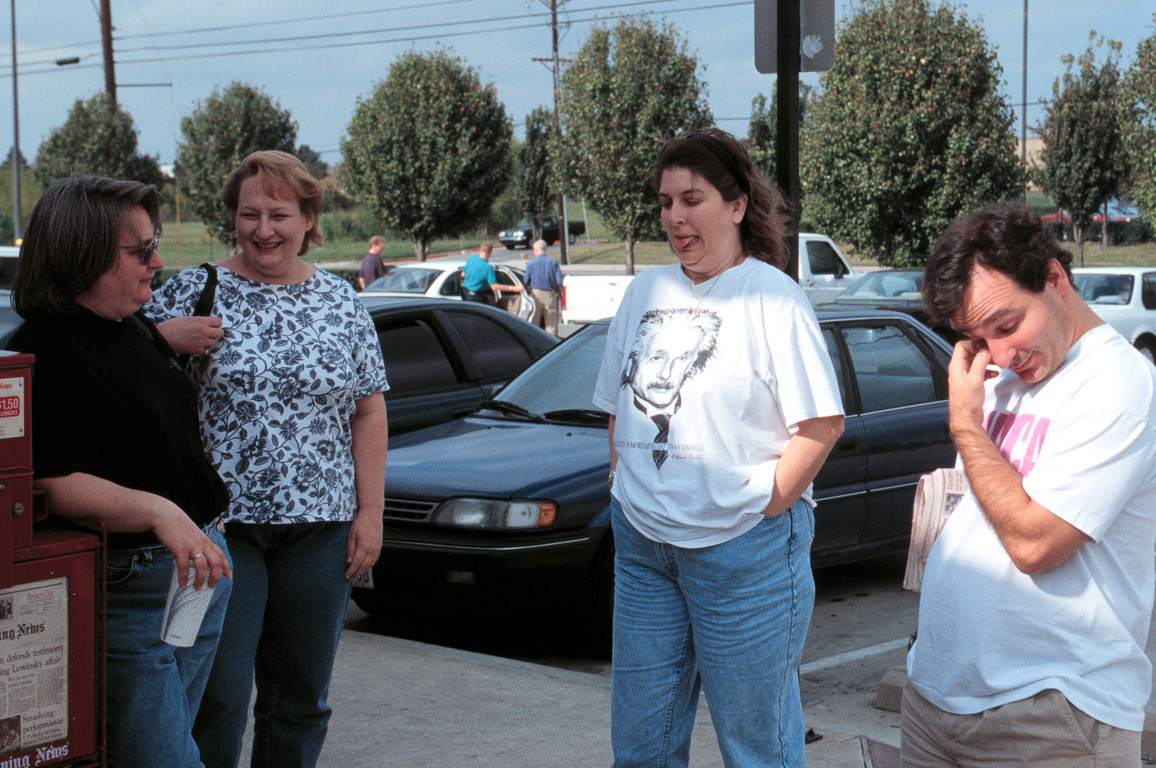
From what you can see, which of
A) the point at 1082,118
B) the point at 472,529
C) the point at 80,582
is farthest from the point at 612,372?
the point at 1082,118

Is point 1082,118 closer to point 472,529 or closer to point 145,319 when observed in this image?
point 472,529

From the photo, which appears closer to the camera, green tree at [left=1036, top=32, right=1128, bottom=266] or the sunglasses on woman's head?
the sunglasses on woman's head

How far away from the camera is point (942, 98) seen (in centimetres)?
2491

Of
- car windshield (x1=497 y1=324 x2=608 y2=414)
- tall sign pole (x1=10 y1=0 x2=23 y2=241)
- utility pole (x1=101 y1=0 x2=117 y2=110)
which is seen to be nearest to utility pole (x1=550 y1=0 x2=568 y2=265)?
utility pole (x1=101 y1=0 x2=117 y2=110)

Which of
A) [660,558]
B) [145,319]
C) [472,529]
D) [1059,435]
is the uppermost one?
[145,319]

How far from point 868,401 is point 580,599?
2033 millimetres

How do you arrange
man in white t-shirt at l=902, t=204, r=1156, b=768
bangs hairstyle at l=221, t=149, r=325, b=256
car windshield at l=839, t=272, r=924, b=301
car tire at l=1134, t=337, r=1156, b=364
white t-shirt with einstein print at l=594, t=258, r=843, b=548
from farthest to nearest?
car tire at l=1134, t=337, r=1156, b=364 < car windshield at l=839, t=272, r=924, b=301 < bangs hairstyle at l=221, t=149, r=325, b=256 < white t-shirt with einstein print at l=594, t=258, r=843, b=548 < man in white t-shirt at l=902, t=204, r=1156, b=768

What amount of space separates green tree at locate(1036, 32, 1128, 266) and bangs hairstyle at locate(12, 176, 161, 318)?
3376 centimetres

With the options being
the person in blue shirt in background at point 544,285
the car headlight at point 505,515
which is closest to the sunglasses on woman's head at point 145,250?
the car headlight at point 505,515

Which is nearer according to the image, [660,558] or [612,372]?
[660,558]

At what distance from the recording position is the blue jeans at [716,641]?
8.79 ft

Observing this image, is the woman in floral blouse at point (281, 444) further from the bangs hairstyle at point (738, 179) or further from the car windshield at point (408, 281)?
the car windshield at point (408, 281)

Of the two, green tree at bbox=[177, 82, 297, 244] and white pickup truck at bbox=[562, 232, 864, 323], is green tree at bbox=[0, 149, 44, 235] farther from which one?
white pickup truck at bbox=[562, 232, 864, 323]

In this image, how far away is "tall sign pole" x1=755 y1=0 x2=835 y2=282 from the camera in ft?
14.4
